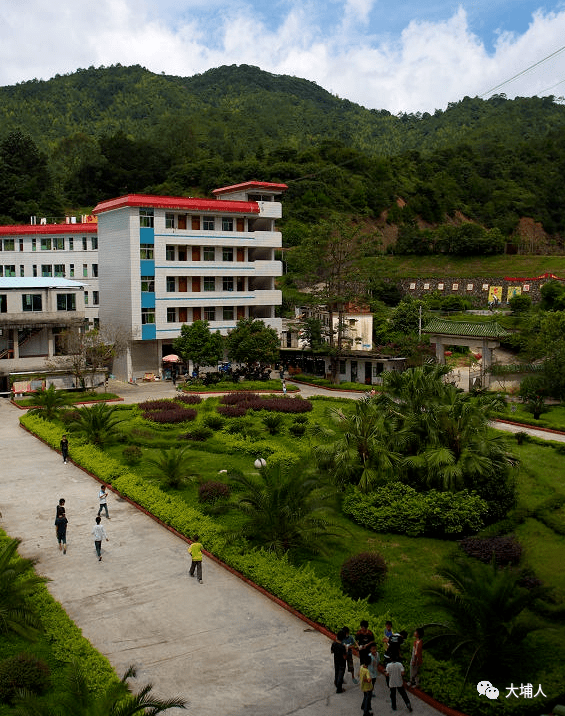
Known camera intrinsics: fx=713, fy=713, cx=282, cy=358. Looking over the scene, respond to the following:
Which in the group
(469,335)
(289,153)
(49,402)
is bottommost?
(49,402)

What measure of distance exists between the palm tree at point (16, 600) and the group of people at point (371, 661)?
5.11 meters

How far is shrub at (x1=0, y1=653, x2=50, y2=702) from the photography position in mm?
10102

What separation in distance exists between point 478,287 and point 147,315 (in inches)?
1362

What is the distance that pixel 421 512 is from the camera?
16953 millimetres

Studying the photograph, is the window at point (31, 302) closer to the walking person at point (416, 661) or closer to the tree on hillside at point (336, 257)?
the tree on hillside at point (336, 257)

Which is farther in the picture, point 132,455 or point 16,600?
point 132,455

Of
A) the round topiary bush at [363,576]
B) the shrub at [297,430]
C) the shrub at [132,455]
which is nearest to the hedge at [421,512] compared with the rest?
the round topiary bush at [363,576]

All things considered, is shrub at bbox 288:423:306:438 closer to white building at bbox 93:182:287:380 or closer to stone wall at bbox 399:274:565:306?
white building at bbox 93:182:287:380

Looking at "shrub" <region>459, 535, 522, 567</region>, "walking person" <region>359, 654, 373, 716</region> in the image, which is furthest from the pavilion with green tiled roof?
"walking person" <region>359, 654, 373, 716</region>

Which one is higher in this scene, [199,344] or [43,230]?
[43,230]

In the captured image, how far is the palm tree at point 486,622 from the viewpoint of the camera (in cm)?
1081

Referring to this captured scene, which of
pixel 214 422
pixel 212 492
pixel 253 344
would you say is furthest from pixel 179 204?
pixel 212 492

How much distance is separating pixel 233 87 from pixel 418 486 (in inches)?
6591
